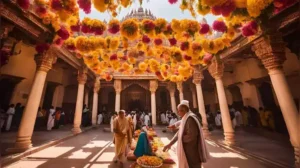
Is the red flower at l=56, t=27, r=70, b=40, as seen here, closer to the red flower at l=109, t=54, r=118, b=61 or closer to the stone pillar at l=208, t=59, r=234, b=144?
A: the red flower at l=109, t=54, r=118, b=61

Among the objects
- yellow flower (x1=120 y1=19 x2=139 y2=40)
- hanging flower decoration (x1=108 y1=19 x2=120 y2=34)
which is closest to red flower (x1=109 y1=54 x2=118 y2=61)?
hanging flower decoration (x1=108 y1=19 x2=120 y2=34)

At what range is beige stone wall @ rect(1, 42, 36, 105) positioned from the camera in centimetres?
820

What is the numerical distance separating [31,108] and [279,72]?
325 inches

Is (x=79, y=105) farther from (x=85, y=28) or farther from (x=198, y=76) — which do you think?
(x=198, y=76)

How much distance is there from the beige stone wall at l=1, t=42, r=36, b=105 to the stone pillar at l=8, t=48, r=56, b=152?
391 cm

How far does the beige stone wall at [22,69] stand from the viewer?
820 centimetres

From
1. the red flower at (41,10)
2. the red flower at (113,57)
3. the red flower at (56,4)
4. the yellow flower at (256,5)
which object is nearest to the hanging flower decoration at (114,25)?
the red flower at (56,4)

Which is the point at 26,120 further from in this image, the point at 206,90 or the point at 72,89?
the point at 206,90

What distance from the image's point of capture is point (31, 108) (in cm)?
534

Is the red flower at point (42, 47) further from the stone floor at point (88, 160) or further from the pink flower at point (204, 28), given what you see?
the pink flower at point (204, 28)

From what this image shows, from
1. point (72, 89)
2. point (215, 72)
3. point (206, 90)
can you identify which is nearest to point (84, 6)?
point (215, 72)

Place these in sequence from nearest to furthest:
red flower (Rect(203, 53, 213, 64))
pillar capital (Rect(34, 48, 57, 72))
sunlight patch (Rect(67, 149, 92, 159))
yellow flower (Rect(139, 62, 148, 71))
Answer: sunlight patch (Rect(67, 149, 92, 159)) < pillar capital (Rect(34, 48, 57, 72)) < red flower (Rect(203, 53, 213, 64)) < yellow flower (Rect(139, 62, 148, 71))

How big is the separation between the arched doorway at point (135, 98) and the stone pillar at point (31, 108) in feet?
38.1

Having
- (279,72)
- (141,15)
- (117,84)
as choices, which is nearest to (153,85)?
(117,84)
